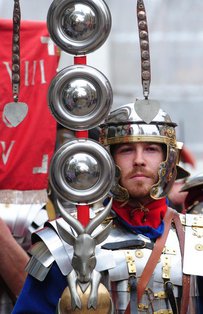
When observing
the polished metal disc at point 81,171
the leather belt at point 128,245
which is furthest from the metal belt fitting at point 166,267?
the polished metal disc at point 81,171

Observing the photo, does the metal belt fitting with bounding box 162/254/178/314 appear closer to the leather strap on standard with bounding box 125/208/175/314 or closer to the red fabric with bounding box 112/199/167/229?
the leather strap on standard with bounding box 125/208/175/314

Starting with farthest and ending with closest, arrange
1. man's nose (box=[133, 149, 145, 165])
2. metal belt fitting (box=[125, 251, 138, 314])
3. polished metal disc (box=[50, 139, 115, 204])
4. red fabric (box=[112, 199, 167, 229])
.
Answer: red fabric (box=[112, 199, 167, 229]), man's nose (box=[133, 149, 145, 165]), metal belt fitting (box=[125, 251, 138, 314]), polished metal disc (box=[50, 139, 115, 204])

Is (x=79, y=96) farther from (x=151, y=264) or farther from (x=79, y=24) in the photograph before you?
(x=151, y=264)

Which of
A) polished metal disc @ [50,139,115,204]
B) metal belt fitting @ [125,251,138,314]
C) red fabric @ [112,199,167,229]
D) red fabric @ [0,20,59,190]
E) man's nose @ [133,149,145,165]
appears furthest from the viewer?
red fabric @ [0,20,59,190]

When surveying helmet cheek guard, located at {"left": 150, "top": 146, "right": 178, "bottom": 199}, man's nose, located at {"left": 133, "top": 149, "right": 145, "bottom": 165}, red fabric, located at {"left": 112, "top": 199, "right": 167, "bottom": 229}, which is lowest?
red fabric, located at {"left": 112, "top": 199, "right": 167, "bottom": 229}

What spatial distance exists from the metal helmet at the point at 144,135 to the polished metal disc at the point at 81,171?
32.3 inches

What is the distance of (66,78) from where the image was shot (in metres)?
6.08

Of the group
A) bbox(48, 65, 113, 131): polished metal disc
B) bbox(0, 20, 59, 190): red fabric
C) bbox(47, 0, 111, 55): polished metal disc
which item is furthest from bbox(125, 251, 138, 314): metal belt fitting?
bbox(0, 20, 59, 190): red fabric

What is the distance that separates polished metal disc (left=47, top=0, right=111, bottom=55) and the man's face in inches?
36.1

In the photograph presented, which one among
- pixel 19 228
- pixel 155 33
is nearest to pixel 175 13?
pixel 155 33

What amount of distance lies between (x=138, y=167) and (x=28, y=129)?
1385 millimetres

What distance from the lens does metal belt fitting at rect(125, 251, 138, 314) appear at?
6.57 meters

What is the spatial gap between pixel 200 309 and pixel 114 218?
1.97ft

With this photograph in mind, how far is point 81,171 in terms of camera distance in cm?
606
